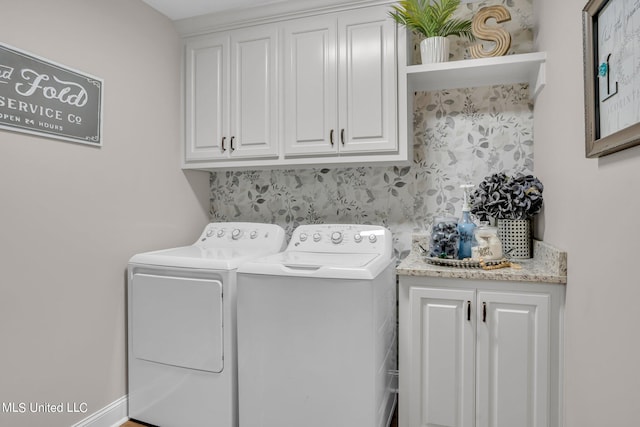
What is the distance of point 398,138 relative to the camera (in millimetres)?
2014

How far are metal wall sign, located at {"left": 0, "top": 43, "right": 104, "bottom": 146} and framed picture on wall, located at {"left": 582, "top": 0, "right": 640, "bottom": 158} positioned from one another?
2.04 metres

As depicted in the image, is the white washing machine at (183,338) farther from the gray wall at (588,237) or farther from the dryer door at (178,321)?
the gray wall at (588,237)

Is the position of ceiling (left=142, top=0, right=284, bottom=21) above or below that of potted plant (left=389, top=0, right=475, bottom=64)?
above

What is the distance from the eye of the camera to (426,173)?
2.28 meters

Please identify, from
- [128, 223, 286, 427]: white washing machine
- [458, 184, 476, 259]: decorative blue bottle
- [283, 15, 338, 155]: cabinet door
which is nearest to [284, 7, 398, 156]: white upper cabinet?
[283, 15, 338, 155]: cabinet door

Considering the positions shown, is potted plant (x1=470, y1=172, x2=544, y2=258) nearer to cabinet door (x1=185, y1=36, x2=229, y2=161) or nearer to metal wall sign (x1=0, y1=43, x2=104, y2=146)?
cabinet door (x1=185, y1=36, x2=229, y2=161)

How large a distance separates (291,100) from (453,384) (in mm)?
1667

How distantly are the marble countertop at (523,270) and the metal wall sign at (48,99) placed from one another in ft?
5.37

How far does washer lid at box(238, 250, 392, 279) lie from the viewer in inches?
62.1

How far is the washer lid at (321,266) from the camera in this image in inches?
62.1

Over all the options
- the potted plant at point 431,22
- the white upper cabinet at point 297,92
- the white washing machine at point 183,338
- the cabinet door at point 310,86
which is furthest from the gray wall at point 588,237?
the white washing machine at point 183,338

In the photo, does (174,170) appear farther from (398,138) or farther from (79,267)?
(398,138)

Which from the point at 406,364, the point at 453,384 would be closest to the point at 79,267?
the point at 406,364

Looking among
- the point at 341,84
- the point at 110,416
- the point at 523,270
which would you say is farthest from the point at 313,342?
the point at 341,84
